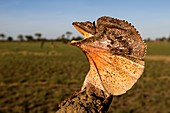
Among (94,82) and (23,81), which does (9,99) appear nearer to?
(23,81)

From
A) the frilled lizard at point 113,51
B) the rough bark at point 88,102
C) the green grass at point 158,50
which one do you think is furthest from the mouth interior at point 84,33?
the green grass at point 158,50

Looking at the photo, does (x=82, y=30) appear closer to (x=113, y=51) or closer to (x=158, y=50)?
(x=113, y=51)

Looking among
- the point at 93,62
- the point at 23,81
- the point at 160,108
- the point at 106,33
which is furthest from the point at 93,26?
the point at 23,81

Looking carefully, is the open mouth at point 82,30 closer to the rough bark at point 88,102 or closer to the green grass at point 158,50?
the rough bark at point 88,102

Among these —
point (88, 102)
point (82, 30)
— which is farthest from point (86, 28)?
point (88, 102)

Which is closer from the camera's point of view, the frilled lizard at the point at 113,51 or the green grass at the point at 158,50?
the frilled lizard at the point at 113,51

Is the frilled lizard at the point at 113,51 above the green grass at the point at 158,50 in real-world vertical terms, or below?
above

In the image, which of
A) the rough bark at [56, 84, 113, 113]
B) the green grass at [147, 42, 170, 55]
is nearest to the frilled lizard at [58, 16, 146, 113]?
the rough bark at [56, 84, 113, 113]

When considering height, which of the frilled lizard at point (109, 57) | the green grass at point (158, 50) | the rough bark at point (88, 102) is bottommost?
the green grass at point (158, 50)
